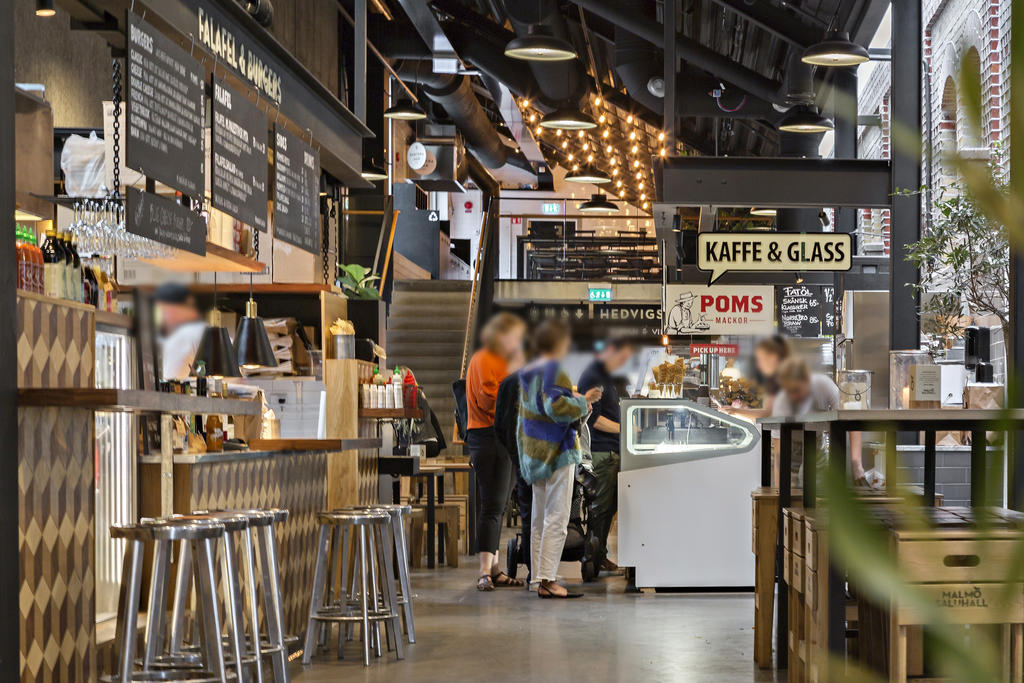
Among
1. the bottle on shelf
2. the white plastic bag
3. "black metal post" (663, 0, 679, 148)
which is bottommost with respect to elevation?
the bottle on shelf

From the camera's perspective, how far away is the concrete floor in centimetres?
518

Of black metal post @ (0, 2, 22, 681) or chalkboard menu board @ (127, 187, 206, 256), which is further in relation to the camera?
chalkboard menu board @ (127, 187, 206, 256)

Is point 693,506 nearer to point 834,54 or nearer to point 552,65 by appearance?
point 834,54

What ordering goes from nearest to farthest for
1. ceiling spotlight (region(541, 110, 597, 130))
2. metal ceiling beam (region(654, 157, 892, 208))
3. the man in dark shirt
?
1. the man in dark shirt
2. metal ceiling beam (region(654, 157, 892, 208))
3. ceiling spotlight (region(541, 110, 597, 130))

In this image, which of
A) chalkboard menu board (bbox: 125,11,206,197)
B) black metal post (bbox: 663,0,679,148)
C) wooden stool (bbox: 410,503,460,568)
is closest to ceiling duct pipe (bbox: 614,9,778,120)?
black metal post (bbox: 663,0,679,148)

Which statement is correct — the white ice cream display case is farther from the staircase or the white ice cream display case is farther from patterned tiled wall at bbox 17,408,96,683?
the staircase

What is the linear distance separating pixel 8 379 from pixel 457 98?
13005 mm

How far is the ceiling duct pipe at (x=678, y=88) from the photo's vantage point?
519 inches

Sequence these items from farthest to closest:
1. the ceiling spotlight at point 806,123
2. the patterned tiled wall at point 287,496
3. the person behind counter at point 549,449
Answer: the ceiling spotlight at point 806,123, the person behind counter at point 549,449, the patterned tiled wall at point 287,496

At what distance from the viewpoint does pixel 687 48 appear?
1203 centimetres

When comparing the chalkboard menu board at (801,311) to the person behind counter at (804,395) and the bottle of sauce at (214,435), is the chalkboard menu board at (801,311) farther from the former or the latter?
the bottle of sauce at (214,435)

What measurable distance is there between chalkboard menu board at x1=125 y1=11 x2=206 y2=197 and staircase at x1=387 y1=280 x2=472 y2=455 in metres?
8.62

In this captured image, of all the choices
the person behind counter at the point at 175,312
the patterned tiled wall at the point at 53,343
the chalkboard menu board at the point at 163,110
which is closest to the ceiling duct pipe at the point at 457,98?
the chalkboard menu board at the point at 163,110

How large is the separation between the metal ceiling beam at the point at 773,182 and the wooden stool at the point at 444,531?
8.98ft
